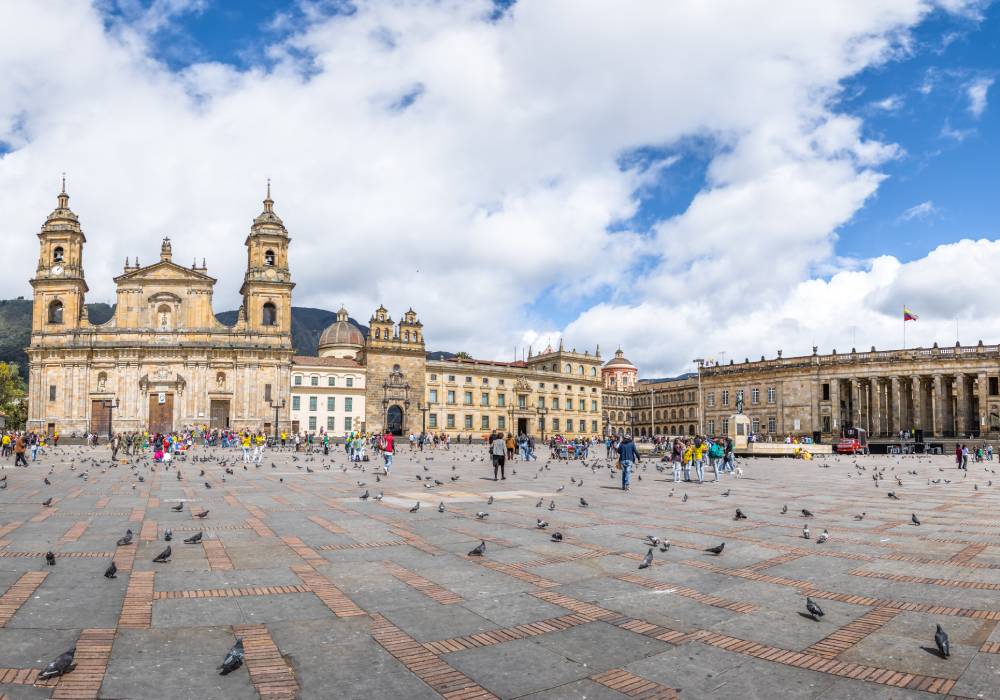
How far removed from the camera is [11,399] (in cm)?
9081

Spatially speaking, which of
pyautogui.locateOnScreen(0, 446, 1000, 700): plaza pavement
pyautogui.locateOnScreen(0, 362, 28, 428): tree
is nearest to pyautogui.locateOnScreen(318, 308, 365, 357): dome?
pyautogui.locateOnScreen(0, 362, 28, 428): tree

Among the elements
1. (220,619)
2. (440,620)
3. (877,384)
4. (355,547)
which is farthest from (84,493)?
(877,384)

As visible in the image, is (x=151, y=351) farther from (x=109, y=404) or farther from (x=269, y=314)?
(x=269, y=314)

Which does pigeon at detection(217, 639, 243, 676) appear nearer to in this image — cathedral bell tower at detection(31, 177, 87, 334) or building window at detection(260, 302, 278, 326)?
building window at detection(260, 302, 278, 326)

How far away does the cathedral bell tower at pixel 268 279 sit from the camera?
228 feet

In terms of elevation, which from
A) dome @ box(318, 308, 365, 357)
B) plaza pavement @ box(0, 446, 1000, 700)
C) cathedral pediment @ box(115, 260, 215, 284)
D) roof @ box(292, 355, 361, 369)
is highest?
cathedral pediment @ box(115, 260, 215, 284)

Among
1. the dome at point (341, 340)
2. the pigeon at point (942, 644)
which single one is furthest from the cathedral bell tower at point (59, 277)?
the pigeon at point (942, 644)

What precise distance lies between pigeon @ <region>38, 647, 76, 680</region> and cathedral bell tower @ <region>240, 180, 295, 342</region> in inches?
2656

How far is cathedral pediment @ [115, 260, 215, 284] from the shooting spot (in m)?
66.9

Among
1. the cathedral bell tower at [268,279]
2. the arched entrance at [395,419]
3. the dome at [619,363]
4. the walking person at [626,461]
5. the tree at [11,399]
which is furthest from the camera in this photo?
the dome at [619,363]

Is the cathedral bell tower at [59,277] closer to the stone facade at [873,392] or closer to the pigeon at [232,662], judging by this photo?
the pigeon at [232,662]

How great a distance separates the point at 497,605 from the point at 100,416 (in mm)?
69961

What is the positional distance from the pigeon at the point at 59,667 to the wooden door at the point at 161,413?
6652 cm

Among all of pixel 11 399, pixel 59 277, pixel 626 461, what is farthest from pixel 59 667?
pixel 11 399
